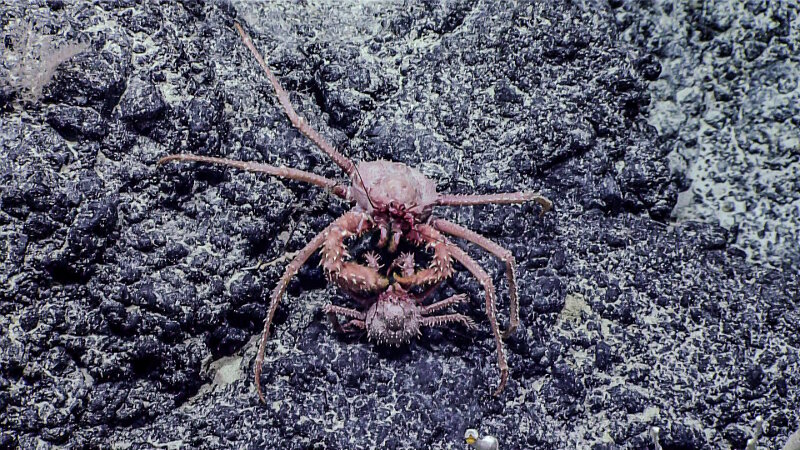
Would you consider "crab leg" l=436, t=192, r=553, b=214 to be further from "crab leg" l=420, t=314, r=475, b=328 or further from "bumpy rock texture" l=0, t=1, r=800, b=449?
"crab leg" l=420, t=314, r=475, b=328

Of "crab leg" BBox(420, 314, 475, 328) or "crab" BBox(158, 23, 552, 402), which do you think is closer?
"crab" BBox(158, 23, 552, 402)

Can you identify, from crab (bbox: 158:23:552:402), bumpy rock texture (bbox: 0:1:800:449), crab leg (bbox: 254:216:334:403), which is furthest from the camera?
crab (bbox: 158:23:552:402)

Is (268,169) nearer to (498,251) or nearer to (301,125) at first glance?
(301,125)

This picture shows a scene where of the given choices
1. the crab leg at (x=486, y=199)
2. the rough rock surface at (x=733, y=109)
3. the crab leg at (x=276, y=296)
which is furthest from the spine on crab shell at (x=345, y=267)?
the rough rock surface at (x=733, y=109)

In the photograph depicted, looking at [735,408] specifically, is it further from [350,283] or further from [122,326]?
[122,326]

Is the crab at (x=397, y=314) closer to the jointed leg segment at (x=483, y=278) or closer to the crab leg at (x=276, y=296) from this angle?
the jointed leg segment at (x=483, y=278)

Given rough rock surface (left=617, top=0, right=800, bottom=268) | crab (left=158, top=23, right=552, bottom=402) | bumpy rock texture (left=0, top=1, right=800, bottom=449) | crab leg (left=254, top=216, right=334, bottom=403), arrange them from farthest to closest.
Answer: rough rock surface (left=617, top=0, right=800, bottom=268) → crab (left=158, top=23, right=552, bottom=402) → crab leg (left=254, top=216, right=334, bottom=403) → bumpy rock texture (left=0, top=1, right=800, bottom=449)

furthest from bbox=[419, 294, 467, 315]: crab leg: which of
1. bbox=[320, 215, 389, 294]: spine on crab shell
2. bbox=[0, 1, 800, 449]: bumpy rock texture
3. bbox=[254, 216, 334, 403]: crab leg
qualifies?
bbox=[254, 216, 334, 403]: crab leg
